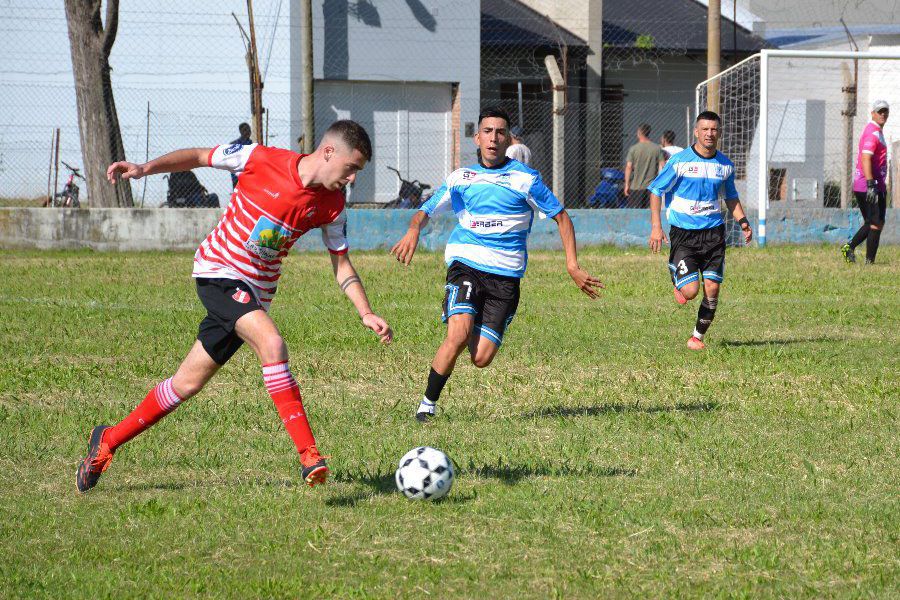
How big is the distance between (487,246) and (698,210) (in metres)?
3.54

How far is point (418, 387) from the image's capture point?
8.10 meters

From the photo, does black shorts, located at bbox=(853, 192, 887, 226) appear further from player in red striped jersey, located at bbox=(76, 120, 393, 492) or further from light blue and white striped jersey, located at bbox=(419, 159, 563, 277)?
player in red striped jersey, located at bbox=(76, 120, 393, 492)

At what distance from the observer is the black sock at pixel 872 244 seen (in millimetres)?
16297

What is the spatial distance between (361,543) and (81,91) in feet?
53.4

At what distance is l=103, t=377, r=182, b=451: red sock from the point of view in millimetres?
5430

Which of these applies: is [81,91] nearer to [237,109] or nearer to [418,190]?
[237,109]

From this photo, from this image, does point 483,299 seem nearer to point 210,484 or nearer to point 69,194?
point 210,484

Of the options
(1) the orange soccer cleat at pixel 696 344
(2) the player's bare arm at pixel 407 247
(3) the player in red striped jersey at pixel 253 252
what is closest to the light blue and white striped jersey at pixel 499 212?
(2) the player's bare arm at pixel 407 247

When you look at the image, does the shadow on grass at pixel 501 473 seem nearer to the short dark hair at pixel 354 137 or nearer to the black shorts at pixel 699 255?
the short dark hair at pixel 354 137

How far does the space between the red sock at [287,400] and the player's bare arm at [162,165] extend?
986mm

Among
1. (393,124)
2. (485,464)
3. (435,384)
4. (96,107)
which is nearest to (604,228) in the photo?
(393,124)

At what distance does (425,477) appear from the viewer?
5168mm

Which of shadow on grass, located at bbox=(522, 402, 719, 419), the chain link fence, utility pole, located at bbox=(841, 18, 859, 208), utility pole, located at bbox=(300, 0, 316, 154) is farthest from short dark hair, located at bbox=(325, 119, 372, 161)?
utility pole, located at bbox=(841, 18, 859, 208)

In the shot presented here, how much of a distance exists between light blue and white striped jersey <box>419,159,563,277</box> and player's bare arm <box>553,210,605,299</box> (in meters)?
0.09
